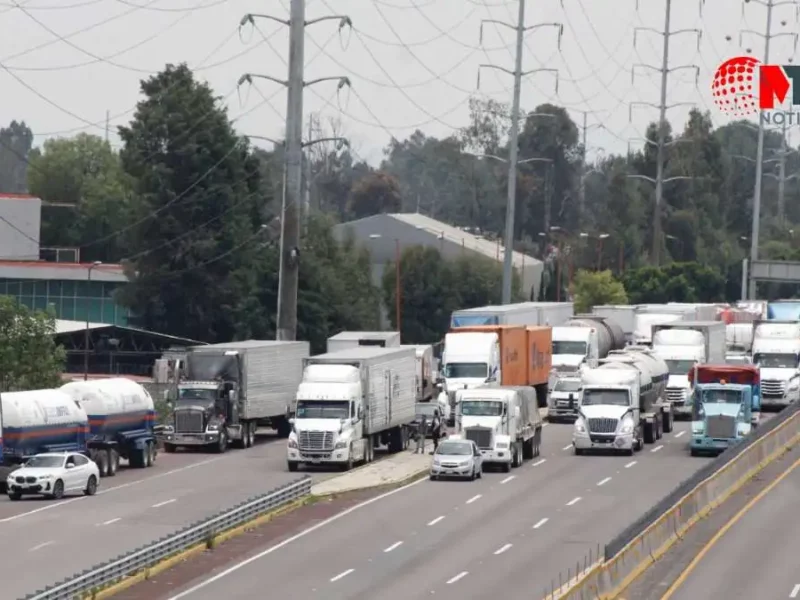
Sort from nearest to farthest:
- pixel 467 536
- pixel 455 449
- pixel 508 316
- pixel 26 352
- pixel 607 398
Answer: pixel 467 536, pixel 455 449, pixel 607 398, pixel 508 316, pixel 26 352

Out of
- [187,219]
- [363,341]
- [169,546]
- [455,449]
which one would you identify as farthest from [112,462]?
[187,219]

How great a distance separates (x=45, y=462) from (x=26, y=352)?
2924 cm

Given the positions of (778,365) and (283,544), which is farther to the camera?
(778,365)

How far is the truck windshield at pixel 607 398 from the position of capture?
67.6 metres

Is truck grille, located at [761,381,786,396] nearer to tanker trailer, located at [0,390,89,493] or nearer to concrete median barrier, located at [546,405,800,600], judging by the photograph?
concrete median barrier, located at [546,405,800,600]

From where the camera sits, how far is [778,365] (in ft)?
282

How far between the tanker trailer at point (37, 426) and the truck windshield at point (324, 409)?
7.87 meters

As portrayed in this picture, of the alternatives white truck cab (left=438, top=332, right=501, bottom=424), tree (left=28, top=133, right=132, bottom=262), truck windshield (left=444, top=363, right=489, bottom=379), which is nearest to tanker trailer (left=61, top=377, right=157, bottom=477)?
white truck cab (left=438, top=332, right=501, bottom=424)

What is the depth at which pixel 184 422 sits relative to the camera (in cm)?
6950

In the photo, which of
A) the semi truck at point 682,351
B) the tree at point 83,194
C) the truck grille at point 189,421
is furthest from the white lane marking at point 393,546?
the tree at point 83,194

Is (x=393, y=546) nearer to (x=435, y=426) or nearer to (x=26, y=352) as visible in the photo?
(x=435, y=426)

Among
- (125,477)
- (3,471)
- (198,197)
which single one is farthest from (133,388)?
(198,197)

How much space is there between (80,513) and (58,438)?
25.1 ft

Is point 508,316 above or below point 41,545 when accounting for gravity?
above
